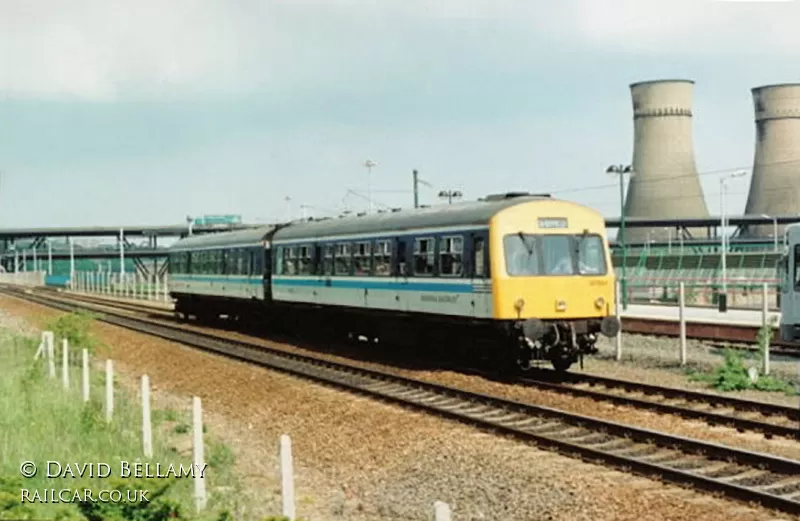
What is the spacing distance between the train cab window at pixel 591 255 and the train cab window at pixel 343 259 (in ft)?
22.5

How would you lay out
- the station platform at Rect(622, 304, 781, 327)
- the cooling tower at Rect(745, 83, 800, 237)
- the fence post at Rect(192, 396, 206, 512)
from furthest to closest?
1. the cooling tower at Rect(745, 83, 800, 237)
2. the station platform at Rect(622, 304, 781, 327)
3. the fence post at Rect(192, 396, 206, 512)

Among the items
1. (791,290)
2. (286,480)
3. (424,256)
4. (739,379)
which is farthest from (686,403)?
(286,480)

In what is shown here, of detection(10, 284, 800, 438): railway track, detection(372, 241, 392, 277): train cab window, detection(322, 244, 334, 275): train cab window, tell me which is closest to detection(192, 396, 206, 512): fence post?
detection(10, 284, 800, 438): railway track

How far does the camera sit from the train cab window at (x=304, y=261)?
92.5 feet

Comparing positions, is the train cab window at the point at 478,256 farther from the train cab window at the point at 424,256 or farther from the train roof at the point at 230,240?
the train roof at the point at 230,240

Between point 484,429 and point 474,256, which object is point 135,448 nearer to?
point 484,429

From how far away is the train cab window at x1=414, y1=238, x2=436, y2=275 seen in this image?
21078 millimetres

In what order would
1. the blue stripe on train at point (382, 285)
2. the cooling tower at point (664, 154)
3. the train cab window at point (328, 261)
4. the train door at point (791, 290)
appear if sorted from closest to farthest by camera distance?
the blue stripe on train at point (382, 285), the train door at point (791, 290), the train cab window at point (328, 261), the cooling tower at point (664, 154)

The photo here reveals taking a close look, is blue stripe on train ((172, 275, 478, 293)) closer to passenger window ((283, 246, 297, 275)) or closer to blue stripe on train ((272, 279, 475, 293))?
blue stripe on train ((272, 279, 475, 293))

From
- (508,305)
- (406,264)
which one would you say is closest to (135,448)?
(508,305)

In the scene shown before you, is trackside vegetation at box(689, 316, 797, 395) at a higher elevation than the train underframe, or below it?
below

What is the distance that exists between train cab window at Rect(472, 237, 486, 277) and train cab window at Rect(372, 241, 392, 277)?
12.0ft

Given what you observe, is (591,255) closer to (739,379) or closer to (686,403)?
(739,379)

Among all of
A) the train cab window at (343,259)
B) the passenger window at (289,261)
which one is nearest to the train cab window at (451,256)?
the train cab window at (343,259)
